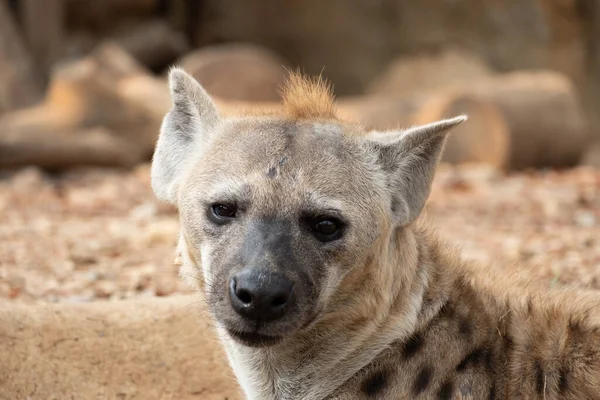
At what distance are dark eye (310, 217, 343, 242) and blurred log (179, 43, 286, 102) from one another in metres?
→ 7.38

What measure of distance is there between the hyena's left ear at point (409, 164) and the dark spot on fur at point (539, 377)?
0.61m

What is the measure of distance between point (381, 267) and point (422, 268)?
21 centimetres

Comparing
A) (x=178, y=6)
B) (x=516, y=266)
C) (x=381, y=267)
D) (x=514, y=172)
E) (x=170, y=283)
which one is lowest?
(x=178, y=6)

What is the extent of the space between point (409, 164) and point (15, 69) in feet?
29.9

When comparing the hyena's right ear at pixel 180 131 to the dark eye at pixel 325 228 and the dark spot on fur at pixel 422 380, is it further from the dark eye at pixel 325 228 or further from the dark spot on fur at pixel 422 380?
the dark spot on fur at pixel 422 380

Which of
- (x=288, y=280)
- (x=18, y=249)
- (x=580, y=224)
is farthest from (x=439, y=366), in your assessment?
(x=580, y=224)

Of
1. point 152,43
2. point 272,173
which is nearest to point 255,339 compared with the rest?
point 272,173

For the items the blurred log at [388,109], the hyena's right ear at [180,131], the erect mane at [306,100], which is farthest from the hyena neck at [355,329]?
the blurred log at [388,109]

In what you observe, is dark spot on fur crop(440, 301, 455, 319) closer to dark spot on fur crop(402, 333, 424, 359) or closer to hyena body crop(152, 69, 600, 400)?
hyena body crop(152, 69, 600, 400)

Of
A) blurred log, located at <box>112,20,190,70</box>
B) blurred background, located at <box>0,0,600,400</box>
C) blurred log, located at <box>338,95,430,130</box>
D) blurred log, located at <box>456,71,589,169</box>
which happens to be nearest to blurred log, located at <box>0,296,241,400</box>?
blurred background, located at <box>0,0,600,400</box>

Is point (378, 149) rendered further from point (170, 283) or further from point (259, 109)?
point (170, 283)

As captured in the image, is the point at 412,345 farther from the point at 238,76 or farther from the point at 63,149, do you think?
the point at 238,76

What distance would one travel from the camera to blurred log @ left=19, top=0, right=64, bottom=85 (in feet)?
37.6

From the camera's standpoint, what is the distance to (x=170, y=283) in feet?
15.2
